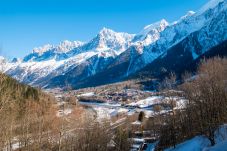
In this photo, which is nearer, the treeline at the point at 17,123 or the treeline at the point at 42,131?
the treeline at the point at 17,123

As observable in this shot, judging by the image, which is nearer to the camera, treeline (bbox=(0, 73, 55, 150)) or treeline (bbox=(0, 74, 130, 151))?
treeline (bbox=(0, 73, 55, 150))

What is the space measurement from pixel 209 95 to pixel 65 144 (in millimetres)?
28166

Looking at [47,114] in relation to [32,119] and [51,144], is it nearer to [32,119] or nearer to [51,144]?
[32,119]

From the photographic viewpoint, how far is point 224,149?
3050 centimetres

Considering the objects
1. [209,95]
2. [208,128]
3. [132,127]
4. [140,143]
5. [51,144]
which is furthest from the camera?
[132,127]

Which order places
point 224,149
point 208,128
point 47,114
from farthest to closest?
point 47,114 → point 208,128 → point 224,149

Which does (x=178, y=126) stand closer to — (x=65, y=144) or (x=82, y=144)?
(x=82, y=144)

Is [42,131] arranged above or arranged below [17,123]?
below

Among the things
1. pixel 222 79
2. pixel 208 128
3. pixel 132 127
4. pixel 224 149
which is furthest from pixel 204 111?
pixel 132 127

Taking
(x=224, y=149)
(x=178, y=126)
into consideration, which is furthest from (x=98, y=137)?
(x=224, y=149)

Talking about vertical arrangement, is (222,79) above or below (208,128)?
above

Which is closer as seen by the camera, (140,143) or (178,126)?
(178,126)

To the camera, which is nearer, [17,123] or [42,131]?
[42,131]

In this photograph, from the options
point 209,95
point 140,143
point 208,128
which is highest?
point 209,95
